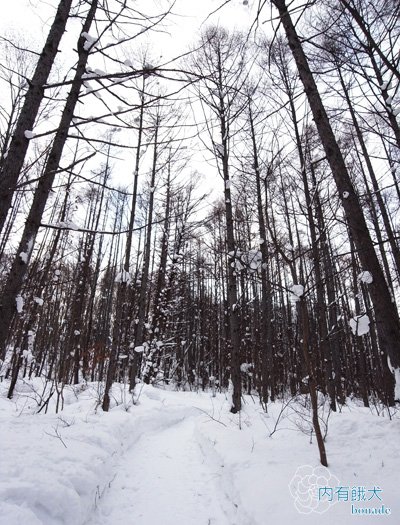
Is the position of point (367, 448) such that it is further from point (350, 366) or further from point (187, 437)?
point (350, 366)

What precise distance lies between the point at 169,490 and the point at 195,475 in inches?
19.0

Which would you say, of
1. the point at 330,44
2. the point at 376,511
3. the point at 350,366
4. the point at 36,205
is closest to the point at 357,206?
the point at 376,511

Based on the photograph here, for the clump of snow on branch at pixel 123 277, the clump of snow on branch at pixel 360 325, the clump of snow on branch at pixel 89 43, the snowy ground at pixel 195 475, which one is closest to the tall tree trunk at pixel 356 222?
the clump of snow on branch at pixel 360 325

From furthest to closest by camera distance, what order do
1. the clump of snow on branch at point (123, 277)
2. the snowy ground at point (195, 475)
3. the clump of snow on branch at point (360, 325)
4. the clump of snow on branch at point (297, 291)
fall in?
the clump of snow on branch at point (123, 277) < the clump of snow on branch at point (297, 291) < the clump of snow on branch at point (360, 325) < the snowy ground at point (195, 475)

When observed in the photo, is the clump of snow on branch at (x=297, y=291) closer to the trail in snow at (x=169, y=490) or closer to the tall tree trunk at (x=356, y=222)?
the tall tree trunk at (x=356, y=222)

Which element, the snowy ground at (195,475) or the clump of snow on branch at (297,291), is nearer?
the snowy ground at (195,475)

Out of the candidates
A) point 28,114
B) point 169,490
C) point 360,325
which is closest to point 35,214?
point 28,114

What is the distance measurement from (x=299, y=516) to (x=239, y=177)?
25.2 ft

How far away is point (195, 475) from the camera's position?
3.33 m

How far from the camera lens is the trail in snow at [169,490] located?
95.0 inches

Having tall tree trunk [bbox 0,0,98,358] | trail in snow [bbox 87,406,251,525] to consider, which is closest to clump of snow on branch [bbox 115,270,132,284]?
trail in snow [bbox 87,406,251,525]

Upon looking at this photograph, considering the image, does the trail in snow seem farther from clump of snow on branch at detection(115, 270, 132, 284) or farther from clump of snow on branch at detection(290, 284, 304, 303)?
clump of snow on branch at detection(115, 270, 132, 284)

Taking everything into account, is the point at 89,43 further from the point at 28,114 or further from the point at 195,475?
the point at 195,475

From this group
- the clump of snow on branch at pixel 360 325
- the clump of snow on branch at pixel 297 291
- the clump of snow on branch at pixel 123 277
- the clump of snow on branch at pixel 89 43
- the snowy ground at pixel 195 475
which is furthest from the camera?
the clump of snow on branch at pixel 123 277
